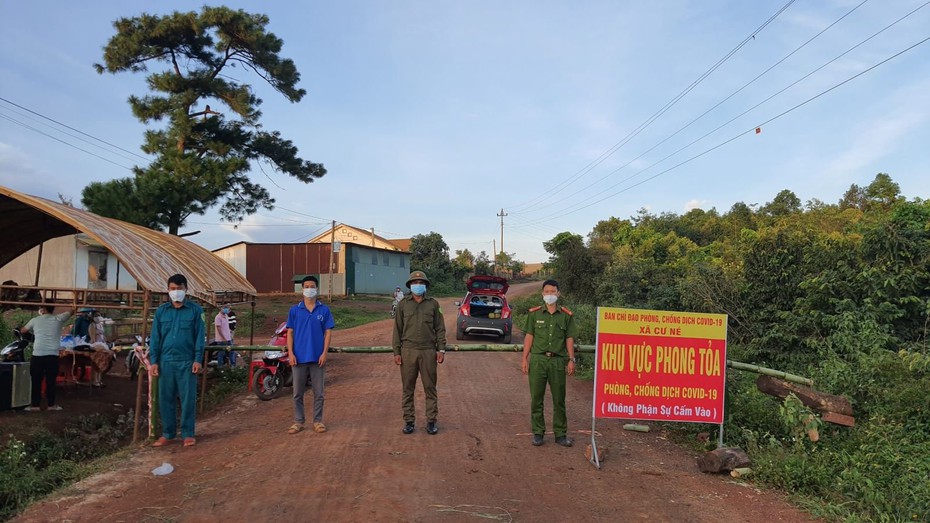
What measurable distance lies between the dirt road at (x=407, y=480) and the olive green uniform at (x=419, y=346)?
0.43m

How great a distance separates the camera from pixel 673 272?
20406 mm

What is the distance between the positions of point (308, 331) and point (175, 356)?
153 cm

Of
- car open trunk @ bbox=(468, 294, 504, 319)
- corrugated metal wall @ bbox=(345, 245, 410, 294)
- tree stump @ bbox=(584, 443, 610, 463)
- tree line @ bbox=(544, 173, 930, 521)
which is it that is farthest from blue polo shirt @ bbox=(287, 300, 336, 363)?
corrugated metal wall @ bbox=(345, 245, 410, 294)

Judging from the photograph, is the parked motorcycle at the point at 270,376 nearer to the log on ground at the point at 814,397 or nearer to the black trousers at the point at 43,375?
the black trousers at the point at 43,375

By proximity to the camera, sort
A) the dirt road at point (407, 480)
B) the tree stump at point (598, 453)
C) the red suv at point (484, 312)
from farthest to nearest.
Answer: the red suv at point (484, 312)
the tree stump at point (598, 453)
the dirt road at point (407, 480)

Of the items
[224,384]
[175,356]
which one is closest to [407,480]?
[175,356]

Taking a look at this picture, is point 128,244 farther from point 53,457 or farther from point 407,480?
point 407,480

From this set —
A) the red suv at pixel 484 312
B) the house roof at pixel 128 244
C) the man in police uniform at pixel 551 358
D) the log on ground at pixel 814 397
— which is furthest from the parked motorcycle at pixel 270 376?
the red suv at pixel 484 312

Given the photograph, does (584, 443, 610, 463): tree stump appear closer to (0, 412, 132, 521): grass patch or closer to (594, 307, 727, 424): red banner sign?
(594, 307, 727, 424): red banner sign

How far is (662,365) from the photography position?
6.12m

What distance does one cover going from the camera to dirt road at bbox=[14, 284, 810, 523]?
445 cm

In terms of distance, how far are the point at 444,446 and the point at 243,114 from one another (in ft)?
56.9

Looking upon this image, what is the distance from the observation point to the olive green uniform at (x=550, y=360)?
20.3 ft

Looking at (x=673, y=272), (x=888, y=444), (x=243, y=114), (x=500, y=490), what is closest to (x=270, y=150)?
(x=243, y=114)
